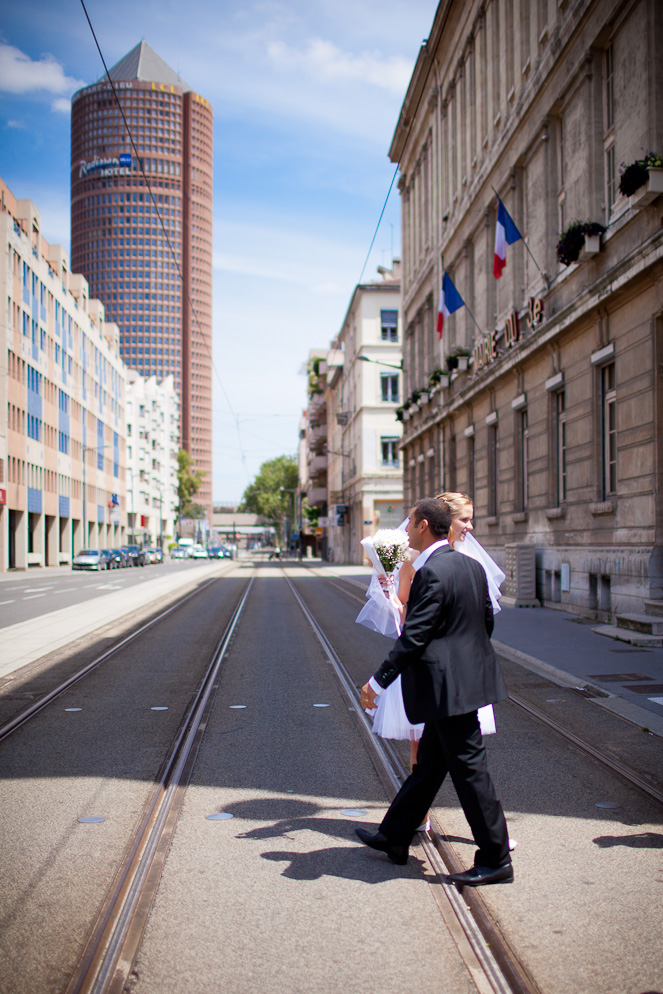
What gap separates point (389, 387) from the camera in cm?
5662

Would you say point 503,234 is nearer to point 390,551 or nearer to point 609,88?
point 609,88

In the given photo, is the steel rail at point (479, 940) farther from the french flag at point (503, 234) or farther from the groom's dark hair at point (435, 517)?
the french flag at point (503, 234)

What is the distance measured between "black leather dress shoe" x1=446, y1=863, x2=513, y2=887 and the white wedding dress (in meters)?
0.80

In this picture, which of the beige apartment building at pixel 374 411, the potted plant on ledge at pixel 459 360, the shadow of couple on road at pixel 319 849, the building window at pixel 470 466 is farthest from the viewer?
the beige apartment building at pixel 374 411

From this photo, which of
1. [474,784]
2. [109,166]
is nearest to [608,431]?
[474,784]

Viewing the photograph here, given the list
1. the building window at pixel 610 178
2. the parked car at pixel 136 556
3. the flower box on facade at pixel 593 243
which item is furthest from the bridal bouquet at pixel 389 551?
the parked car at pixel 136 556

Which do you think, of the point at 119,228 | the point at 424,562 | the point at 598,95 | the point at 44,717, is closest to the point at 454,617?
the point at 424,562

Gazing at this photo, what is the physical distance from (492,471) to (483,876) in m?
22.1

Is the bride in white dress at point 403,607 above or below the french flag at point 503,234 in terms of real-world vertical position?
below

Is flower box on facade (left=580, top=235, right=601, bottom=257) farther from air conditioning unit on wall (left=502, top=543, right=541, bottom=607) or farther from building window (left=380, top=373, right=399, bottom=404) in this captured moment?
building window (left=380, top=373, right=399, bottom=404)

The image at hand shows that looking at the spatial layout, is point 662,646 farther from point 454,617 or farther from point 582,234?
point 454,617

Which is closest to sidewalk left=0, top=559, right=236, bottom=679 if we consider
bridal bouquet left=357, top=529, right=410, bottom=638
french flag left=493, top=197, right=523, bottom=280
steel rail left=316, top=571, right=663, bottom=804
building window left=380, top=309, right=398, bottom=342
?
steel rail left=316, top=571, right=663, bottom=804

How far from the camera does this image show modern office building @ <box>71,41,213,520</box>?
176500 mm

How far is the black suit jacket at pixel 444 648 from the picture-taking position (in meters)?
4.01
